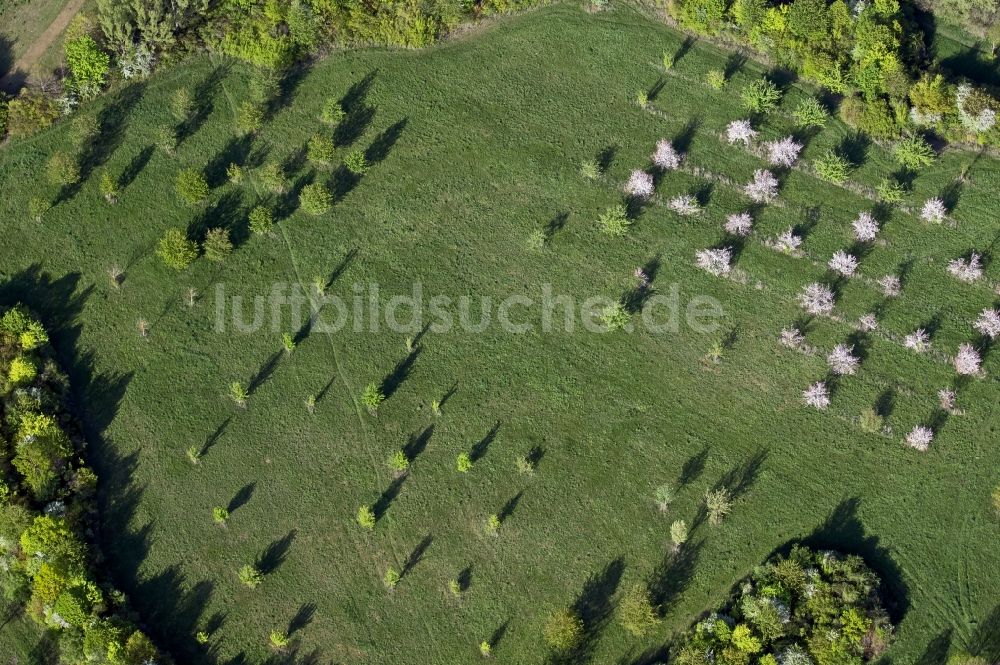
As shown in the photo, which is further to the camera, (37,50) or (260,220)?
(37,50)

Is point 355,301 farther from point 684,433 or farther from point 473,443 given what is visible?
point 684,433

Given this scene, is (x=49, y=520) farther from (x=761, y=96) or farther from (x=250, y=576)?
(x=761, y=96)

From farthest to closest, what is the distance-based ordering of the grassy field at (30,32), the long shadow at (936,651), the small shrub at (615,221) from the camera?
the grassy field at (30,32)
the small shrub at (615,221)
the long shadow at (936,651)

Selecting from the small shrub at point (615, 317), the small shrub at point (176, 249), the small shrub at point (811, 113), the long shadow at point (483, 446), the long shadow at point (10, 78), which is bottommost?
the long shadow at point (483, 446)

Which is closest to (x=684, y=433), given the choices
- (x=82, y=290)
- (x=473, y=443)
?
(x=473, y=443)

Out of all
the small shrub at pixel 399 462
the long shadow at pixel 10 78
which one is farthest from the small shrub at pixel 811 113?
the long shadow at pixel 10 78

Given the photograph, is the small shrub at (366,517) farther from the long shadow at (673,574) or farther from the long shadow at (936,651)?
the long shadow at (936,651)

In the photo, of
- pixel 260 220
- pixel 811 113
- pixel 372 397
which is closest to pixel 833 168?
pixel 811 113
